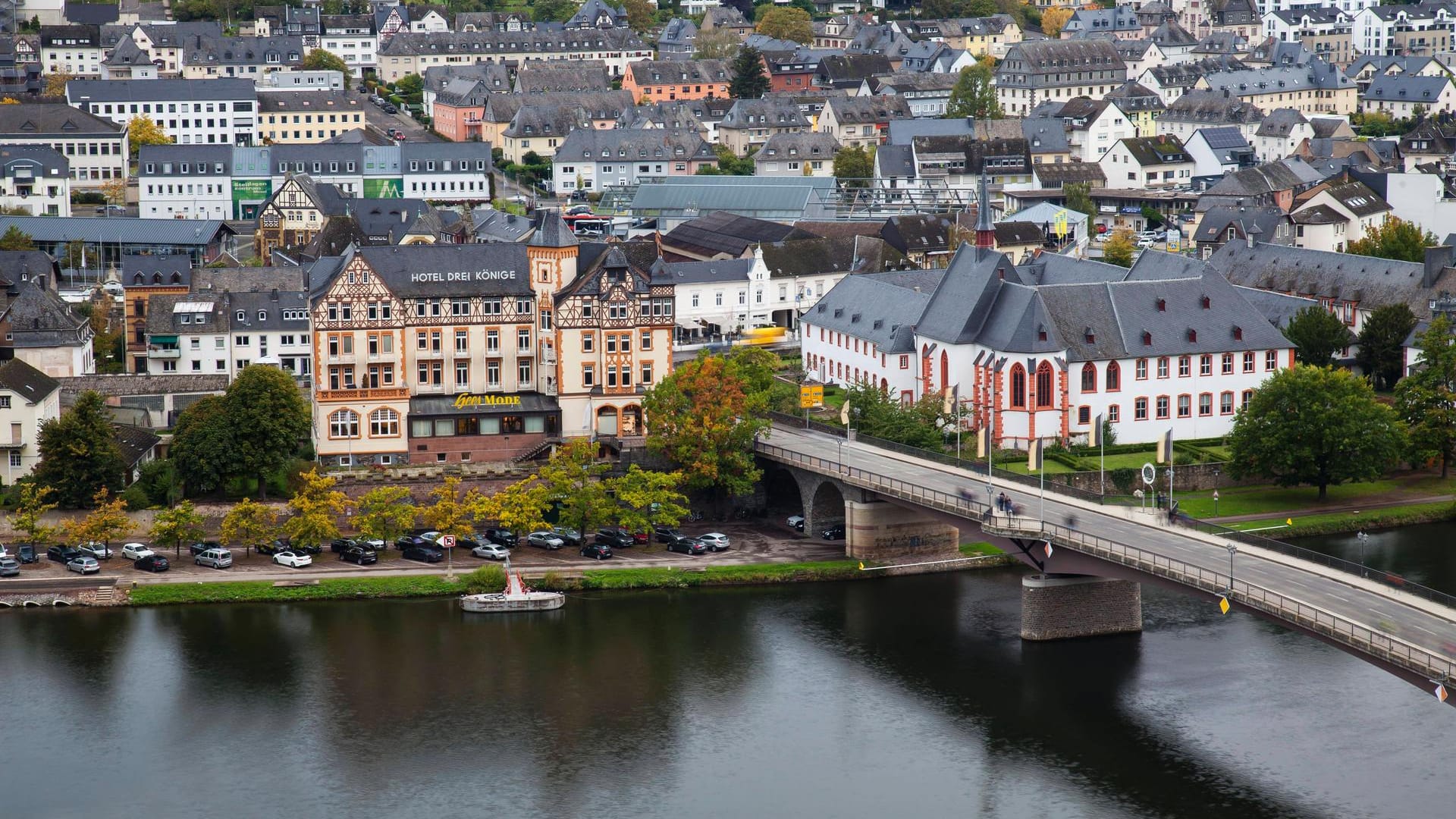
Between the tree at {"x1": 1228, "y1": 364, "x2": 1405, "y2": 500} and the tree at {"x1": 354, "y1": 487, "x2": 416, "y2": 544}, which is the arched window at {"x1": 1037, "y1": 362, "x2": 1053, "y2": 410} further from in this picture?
the tree at {"x1": 354, "y1": 487, "x2": 416, "y2": 544}

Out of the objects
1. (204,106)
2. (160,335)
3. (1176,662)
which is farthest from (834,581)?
(204,106)

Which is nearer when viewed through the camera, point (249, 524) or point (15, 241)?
point (249, 524)

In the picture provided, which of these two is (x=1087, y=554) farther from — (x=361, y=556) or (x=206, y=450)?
(x=206, y=450)

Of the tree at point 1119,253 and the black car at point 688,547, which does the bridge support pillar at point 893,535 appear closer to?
the black car at point 688,547

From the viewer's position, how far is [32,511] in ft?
281

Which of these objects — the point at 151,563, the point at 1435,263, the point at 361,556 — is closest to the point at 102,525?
the point at 151,563

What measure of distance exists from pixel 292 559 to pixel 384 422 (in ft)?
39.4

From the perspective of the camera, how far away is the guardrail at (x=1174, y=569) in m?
60.4

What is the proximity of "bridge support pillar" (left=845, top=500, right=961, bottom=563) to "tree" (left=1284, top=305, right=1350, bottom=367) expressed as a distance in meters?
27.7

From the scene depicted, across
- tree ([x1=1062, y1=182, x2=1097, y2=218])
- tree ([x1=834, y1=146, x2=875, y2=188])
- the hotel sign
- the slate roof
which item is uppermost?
tree ([x1=834, y1=146, x2=875, y2=188])

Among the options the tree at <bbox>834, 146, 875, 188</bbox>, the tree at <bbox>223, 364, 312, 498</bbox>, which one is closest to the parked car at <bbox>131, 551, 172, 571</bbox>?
the tree at <bbox>223, 364, 312, 498</bbox>

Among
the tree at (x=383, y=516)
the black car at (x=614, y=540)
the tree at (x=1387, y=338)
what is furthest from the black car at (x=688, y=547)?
the tree at (x=1387, y=338)

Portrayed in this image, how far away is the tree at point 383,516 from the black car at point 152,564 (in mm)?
7637

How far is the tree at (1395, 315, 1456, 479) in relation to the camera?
9644cm
